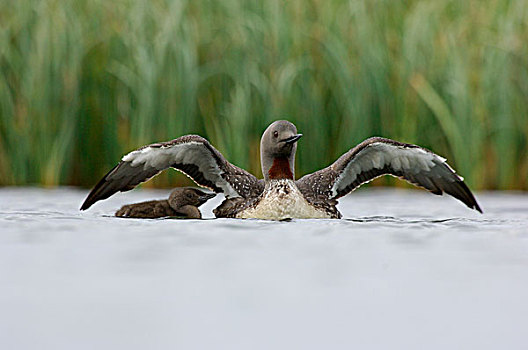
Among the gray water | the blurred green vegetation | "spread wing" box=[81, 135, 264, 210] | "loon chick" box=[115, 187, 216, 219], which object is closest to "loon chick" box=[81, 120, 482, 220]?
"spread wing" box=[81, 135, 264, 210]

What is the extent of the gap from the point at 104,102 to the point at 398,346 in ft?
18.2

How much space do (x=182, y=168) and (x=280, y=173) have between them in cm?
Result: 69

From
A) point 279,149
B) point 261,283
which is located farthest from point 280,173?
point 261,283

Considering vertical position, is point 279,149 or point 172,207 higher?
point 279,149

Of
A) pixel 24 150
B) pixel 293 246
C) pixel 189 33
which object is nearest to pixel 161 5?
pixel 189 33

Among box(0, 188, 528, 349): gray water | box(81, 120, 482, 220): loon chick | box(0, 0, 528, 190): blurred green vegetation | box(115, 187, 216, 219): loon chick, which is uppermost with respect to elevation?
box(0, 0, 528, 190): blurred green vegetation

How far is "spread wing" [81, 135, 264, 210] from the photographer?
5965 millimetres

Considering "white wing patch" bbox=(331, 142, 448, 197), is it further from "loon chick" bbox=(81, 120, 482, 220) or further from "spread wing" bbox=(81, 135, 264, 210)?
"spread wing" bbox=(81, 135, 264, 210)

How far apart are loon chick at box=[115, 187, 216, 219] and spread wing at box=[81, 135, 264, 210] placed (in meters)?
0.12

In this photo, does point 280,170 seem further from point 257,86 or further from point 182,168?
point 257,86

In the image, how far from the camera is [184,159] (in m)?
6.29

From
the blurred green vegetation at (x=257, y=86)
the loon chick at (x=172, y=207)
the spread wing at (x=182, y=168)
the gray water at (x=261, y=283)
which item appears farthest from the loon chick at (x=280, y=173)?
the blurred green vegetation at (x=257, y=86)

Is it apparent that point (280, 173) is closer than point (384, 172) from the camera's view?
Yes

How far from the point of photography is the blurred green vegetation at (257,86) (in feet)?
25.0
